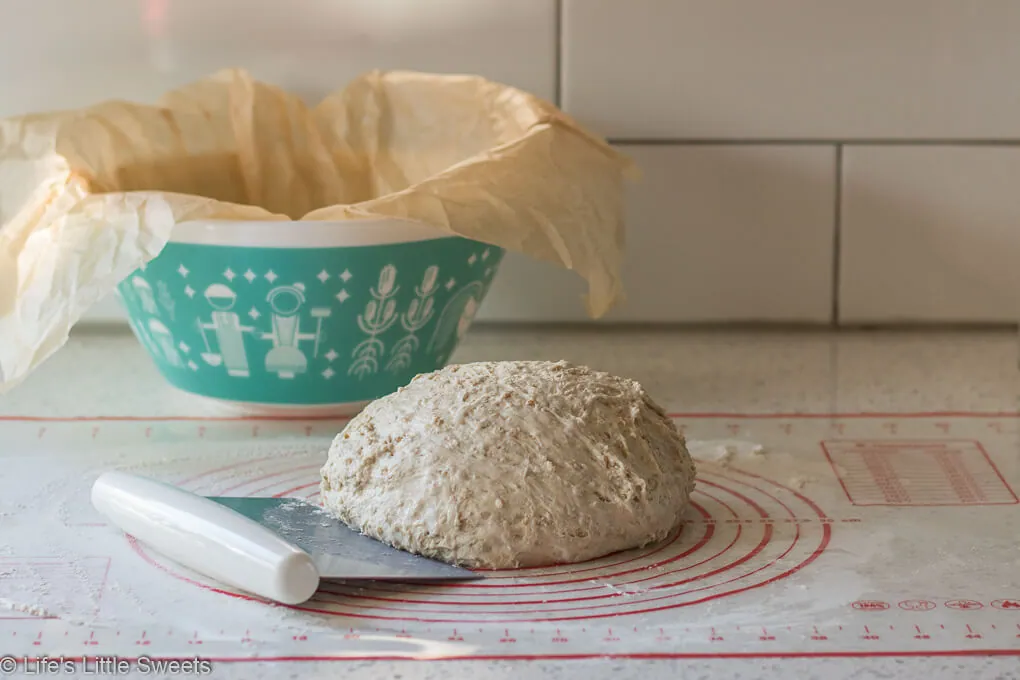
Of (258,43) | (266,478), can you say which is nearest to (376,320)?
(266,478)

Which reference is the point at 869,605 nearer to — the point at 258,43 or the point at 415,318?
the point at 415,318

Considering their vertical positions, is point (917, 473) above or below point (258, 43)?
below

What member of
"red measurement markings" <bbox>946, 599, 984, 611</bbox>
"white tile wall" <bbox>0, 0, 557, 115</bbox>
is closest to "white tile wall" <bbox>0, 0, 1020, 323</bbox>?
"white tile wall" <bbox>0, 0, 557, 115</bbox>

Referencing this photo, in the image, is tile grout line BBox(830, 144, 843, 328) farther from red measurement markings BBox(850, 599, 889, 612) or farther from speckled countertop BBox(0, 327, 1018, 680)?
red measurement markings BBox(850, 599, 889, 612)

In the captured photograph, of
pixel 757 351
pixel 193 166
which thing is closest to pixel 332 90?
pixel 193 166

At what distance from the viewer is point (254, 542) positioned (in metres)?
0.57

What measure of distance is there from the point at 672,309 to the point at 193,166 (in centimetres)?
44

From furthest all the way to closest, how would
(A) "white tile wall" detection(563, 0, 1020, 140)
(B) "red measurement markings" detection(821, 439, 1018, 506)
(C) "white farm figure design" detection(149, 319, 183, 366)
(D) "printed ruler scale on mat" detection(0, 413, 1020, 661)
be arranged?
(A) "white tile wall" detection(563, 0, 1020, 140) < (C) "white farm figure design" detection(149, 319, 183, 366) < (B) "red measurement markings" detection(821, 439, 1018, 506) < (D) "printed ruler scale on mat" detection(0, 413, 1020, 661)

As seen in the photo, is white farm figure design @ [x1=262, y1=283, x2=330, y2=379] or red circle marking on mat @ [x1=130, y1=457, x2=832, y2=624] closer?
red circle marking on mat @ [x1=130, y1=457, x2=832, y2=624]

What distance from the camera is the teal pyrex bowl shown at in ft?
2.52

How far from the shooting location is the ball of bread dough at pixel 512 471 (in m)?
0.60

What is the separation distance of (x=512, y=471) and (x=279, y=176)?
49 cm

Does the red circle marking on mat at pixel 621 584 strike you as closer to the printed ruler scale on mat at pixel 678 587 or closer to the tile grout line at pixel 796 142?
the printed ruler scale on mat at pixel 678 587

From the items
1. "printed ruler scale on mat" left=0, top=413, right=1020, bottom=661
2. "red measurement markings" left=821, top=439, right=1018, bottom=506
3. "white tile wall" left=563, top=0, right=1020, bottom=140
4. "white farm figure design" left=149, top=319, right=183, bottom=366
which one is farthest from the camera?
"white tile wall" left=563, top=0, right=1020, bottom=140
